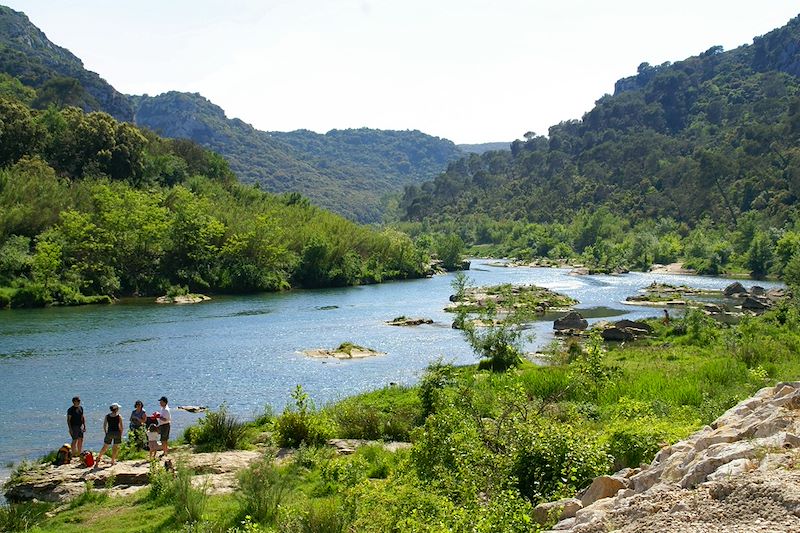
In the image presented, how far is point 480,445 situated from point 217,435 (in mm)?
10081

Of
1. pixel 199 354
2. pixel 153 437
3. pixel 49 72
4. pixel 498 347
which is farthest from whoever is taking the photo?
pixel 49 72

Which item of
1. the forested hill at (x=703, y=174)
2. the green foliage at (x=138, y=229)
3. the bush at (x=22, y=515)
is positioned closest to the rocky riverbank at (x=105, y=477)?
the bush at (x=22, y=515)

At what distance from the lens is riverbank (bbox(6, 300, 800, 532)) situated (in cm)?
1166

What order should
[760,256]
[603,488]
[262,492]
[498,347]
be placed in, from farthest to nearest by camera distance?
[760,256] → [498,347] → [262,492] → [603,488]

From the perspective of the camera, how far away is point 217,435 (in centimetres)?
2125

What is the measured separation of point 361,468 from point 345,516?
3.38 meters

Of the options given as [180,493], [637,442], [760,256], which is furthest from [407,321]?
[760,256]

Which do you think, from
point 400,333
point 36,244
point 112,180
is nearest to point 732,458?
point 400,333

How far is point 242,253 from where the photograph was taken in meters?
87.0

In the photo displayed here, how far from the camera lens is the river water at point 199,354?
28625 mm

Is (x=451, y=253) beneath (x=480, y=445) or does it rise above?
above

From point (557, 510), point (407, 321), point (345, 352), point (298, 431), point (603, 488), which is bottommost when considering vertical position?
point (345, 352)

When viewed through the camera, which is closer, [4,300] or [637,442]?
[637,442]

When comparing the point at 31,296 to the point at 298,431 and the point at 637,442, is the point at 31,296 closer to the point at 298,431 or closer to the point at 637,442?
the point at 298,431
